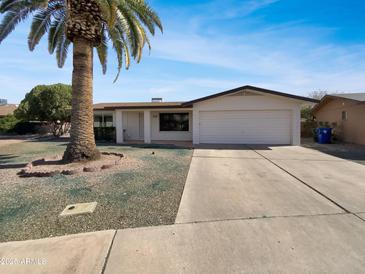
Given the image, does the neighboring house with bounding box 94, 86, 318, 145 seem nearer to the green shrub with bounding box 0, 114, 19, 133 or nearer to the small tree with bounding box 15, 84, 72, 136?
the small tree with bounding box 15, 84, 72, 136

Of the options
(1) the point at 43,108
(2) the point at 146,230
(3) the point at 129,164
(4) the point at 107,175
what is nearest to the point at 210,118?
(3) the point at 129,164

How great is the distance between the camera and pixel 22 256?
2957 mm

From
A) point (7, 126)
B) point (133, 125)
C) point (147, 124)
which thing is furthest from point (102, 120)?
point (7, 126)

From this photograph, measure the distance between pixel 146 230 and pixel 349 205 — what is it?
A: 13.0 feet

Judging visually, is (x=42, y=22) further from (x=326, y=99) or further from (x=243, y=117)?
(x=326, y=99)

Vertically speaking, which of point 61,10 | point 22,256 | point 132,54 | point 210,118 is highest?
point 61,10

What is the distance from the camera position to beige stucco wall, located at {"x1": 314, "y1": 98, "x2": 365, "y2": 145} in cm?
1512

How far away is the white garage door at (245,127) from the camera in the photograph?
47.4 feet

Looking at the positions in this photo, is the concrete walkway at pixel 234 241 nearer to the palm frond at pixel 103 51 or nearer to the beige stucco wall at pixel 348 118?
the palm frond at pixel 103 51

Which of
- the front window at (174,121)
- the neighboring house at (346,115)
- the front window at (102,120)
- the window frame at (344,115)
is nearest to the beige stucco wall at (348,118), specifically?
the neighboring house at (346,115)

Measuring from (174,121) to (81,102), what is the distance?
9905 mm

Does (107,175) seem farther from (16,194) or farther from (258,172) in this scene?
(258,172)

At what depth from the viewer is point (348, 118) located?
1662 cm

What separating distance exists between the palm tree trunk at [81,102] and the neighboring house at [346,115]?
15635mm
